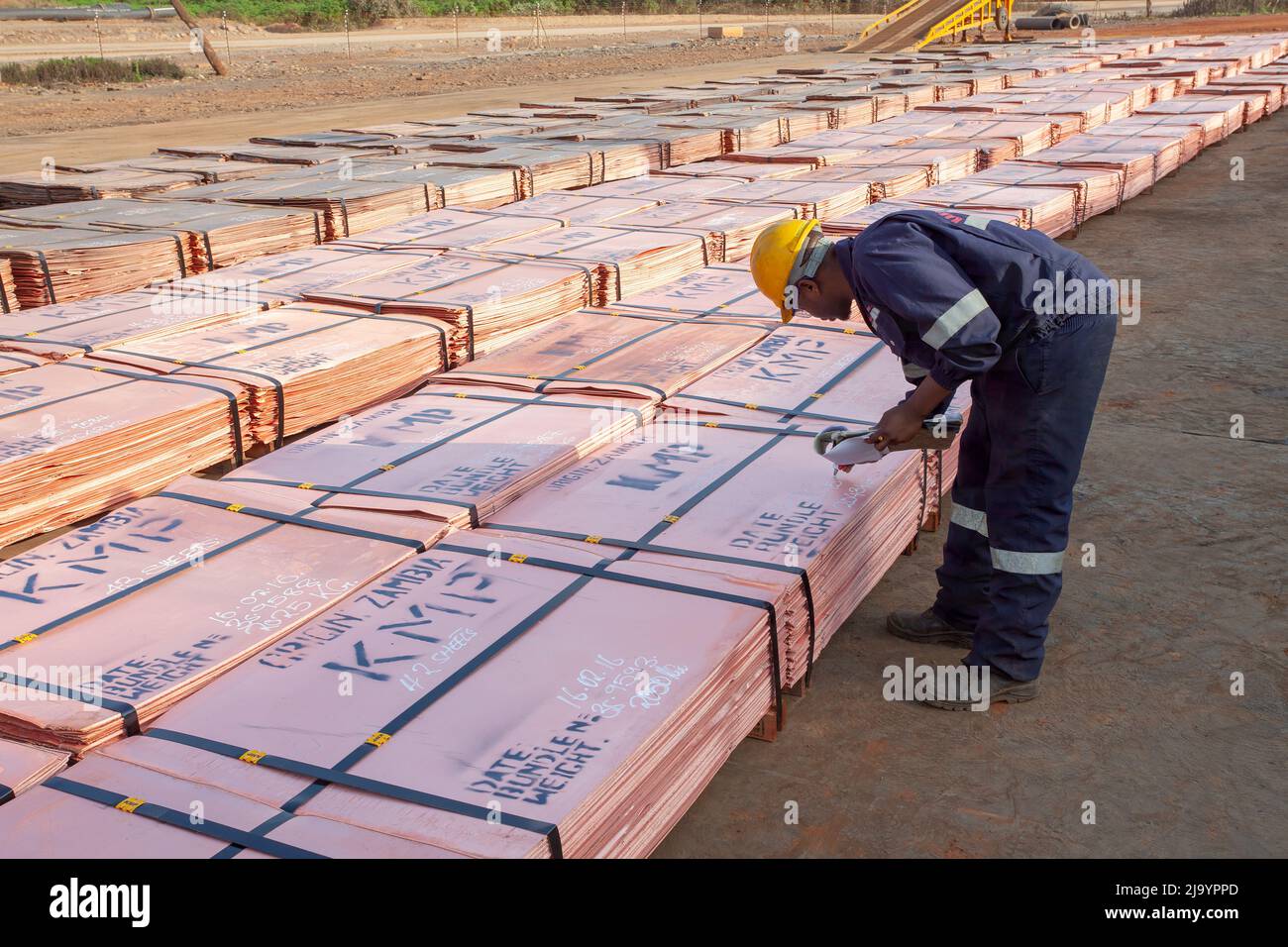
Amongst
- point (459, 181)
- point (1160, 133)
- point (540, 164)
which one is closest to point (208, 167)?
point (459, 181)

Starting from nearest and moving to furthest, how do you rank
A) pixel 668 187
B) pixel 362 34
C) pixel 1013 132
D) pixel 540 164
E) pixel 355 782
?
pixel 355 782, pixel 668 187, pixel 540 164, pixel 1013 132, pixel 362 34

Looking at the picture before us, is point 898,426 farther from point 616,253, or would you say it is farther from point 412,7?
point 412,7

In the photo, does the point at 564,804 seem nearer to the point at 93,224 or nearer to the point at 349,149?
the point at 93,224

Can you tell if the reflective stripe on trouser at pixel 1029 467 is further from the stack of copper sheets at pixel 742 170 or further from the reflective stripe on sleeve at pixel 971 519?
the stack of copper sheets at pixel 742 170

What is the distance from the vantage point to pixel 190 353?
699 centimetres

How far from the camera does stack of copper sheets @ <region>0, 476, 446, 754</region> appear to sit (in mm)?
3686

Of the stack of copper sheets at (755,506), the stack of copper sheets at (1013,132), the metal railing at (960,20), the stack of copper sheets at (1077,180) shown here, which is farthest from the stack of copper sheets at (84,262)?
the metal railing at (960,20)

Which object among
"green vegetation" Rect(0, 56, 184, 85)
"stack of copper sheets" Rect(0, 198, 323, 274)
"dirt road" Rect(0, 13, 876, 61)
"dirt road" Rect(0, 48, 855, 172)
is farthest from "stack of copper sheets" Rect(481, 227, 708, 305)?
"dirt road" Rect(0, 13, 876, 61)

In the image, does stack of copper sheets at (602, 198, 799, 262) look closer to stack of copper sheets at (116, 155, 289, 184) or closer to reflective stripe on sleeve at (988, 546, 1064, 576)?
stack of copper sheets at (116, 155, 289, 184)

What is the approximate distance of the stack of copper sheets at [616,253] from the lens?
29.3ft

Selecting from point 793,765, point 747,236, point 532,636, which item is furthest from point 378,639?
point 747,236

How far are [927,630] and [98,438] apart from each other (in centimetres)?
406

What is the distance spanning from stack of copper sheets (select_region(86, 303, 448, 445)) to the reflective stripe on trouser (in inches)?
151

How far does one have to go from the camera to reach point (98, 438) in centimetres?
575
